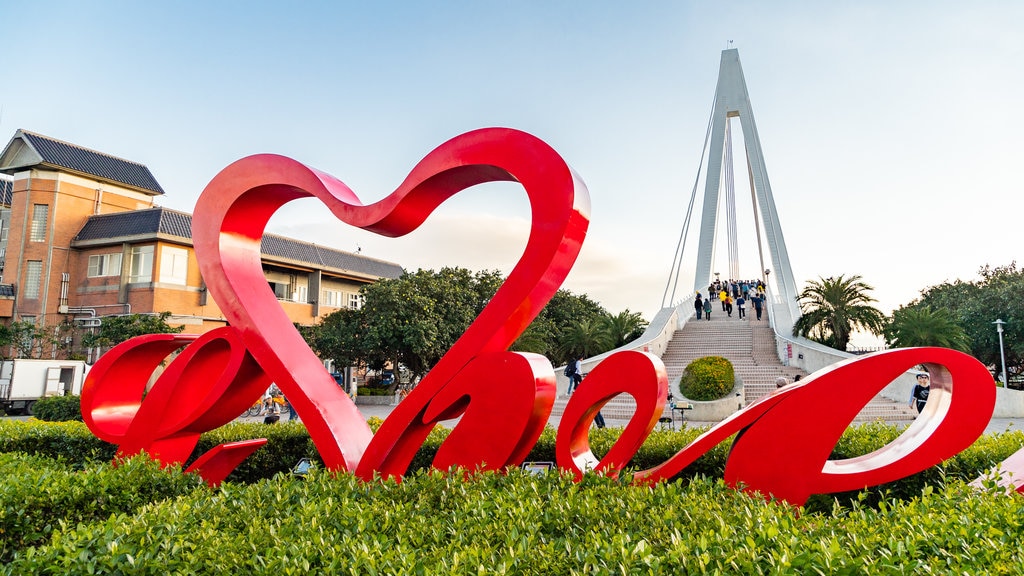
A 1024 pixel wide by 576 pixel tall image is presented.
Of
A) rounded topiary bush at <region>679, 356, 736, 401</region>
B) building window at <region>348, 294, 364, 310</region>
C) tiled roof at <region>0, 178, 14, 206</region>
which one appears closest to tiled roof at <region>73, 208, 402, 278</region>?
building window at <region>348, 294, 364, 310</region>

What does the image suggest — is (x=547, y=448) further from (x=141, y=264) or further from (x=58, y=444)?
(x=141, y=264)

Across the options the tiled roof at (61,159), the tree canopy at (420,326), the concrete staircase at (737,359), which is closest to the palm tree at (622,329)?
the tree canopy at (420,326)

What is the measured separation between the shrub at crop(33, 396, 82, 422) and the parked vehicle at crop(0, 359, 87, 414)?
319 centimetres

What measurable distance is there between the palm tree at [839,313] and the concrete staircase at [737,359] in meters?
1.62

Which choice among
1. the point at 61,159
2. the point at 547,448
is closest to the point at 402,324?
the point at 61,159

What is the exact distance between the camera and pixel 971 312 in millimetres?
30828

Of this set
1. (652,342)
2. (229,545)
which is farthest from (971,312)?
(229,545)

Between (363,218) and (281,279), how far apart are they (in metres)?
32.2

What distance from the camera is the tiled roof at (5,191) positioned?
3662 cm

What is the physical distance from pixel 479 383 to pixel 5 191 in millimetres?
43280

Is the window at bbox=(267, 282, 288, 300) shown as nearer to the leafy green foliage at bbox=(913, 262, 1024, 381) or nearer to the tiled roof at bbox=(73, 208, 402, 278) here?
the tiled roof at bbox=(73, 208, 402, 278)

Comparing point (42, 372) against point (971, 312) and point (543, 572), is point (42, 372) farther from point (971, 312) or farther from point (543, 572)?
point (971, 312)

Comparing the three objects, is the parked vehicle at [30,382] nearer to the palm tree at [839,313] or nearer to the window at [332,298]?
the window at [332,298]

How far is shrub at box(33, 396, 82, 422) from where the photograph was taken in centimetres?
1850
